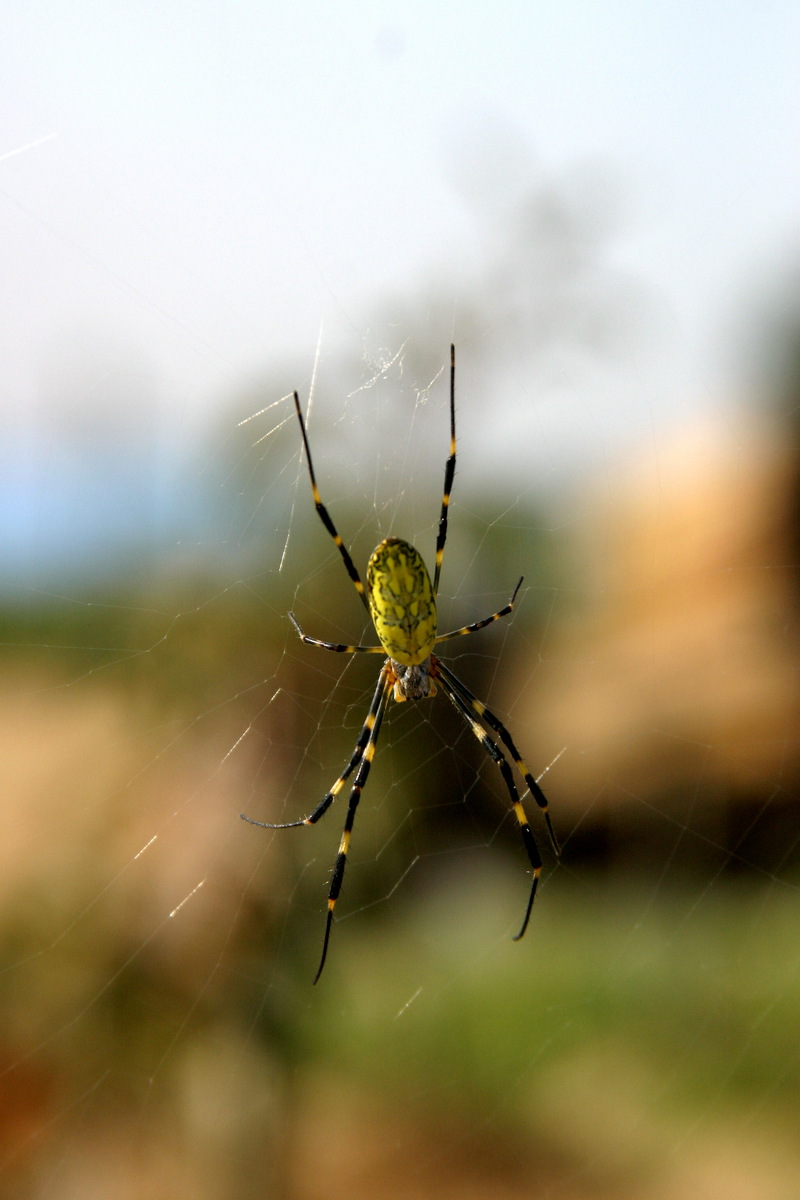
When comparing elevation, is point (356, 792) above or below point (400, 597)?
below

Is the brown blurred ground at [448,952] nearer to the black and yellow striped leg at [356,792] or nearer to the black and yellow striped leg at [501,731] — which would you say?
the black and yellow striped leg at [356,792]

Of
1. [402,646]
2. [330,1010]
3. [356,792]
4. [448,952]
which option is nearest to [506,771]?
[356,792]

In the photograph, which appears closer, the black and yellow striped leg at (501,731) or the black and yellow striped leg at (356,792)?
the black and yellow striped leg at (356,792)

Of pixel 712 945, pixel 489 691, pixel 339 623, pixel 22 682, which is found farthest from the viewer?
pixel 489 691

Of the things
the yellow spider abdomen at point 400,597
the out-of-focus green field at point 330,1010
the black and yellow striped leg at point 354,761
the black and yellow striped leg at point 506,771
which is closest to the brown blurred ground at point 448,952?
the out-of-focus green field at point 330,1010

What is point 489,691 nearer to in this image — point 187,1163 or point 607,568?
point 607,568

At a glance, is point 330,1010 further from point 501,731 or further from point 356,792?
point 501,731

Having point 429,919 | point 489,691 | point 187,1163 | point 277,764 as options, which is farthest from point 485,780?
point 187,1163

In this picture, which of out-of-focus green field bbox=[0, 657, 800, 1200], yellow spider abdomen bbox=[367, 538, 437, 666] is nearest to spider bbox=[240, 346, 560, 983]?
yellow spider abdomen bbox=[367, 538, 437, 666]
